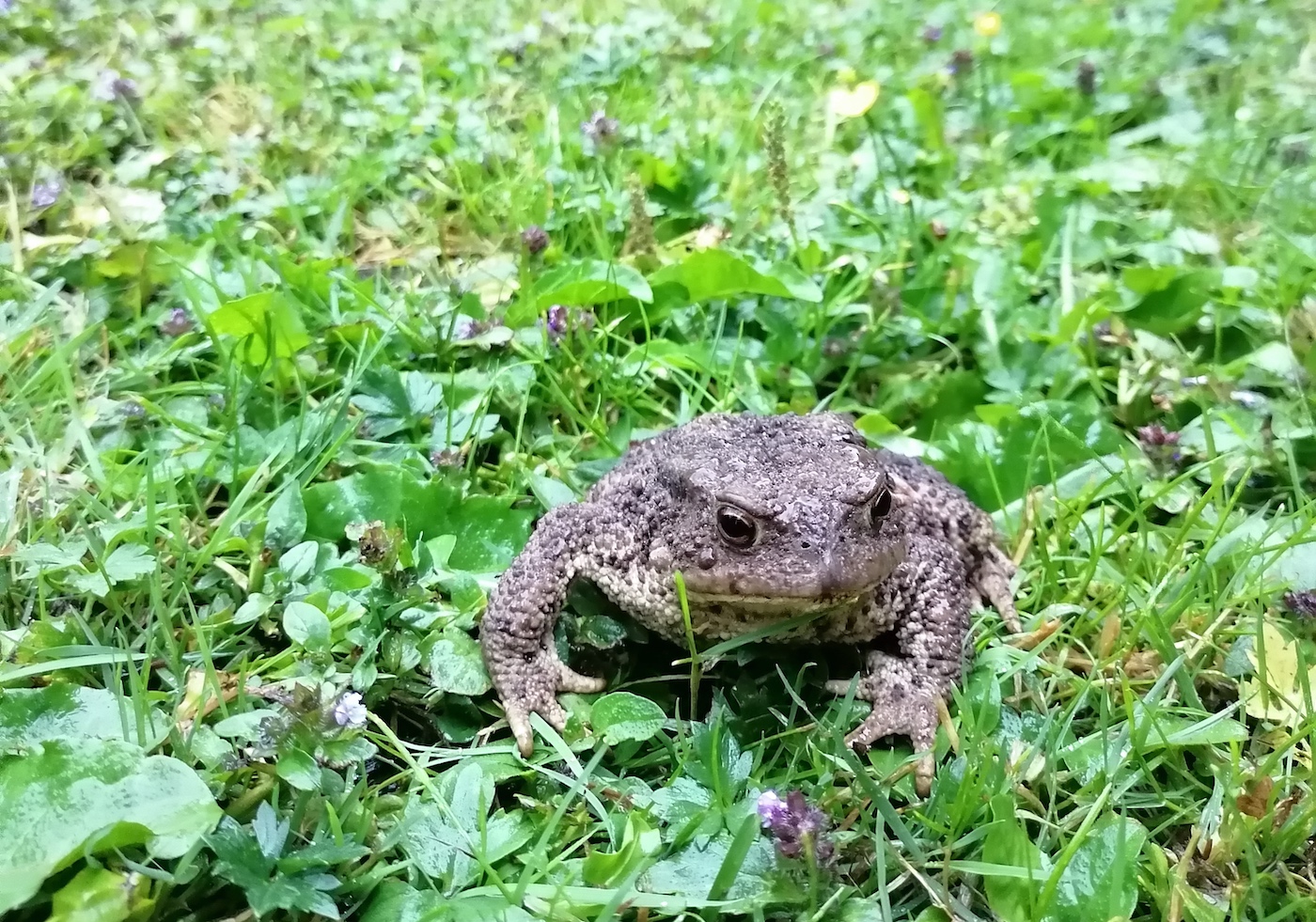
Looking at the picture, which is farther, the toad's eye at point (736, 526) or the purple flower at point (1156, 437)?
the purple flower at point (1156, 437)

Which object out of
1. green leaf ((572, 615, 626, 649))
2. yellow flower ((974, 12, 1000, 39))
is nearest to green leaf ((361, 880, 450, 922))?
green leaf ((572, 615, 626, 649))

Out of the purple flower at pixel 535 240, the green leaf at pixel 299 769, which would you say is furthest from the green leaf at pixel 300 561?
the purple flower at pixel 535 240

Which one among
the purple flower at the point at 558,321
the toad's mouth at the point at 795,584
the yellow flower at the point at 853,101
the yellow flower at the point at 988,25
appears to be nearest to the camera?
the toad's mouth at the point at 795,584

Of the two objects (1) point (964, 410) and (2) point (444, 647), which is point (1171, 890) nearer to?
(2) point (444, 647)

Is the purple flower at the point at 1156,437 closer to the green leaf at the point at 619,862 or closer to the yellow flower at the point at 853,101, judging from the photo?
the green leaf at the point at 619,862

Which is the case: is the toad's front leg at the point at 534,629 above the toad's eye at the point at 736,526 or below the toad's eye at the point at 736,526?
below
